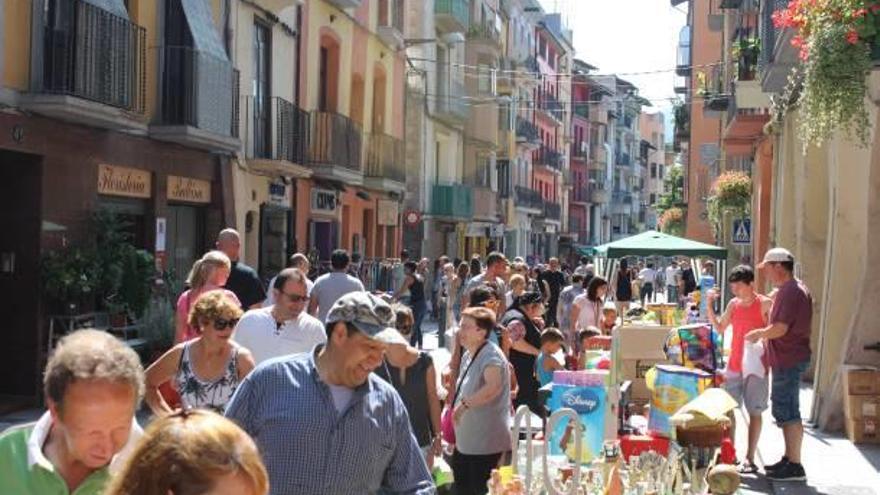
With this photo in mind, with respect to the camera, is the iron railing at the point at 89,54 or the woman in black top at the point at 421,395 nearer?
the woman in black top at the point at 421,395

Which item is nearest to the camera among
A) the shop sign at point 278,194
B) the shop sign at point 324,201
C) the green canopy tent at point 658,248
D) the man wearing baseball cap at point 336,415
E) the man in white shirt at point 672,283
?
the man wearing baseball cap at point 336,415

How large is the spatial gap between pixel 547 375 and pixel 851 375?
3083mm

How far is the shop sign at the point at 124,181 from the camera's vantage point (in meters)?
15.4

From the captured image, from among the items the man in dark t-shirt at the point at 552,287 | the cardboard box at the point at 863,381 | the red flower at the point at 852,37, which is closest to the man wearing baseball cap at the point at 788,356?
the cardboard box at the point at 863,381

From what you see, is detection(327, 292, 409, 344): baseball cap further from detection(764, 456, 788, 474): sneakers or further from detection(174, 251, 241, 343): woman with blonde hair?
detection(764, 456, 788, 474): sneakers

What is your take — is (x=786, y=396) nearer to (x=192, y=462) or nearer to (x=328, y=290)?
(x=328, y=290)


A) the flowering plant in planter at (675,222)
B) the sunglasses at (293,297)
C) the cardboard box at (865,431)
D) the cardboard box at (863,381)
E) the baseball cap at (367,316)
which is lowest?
the cardboard box at (865,431)

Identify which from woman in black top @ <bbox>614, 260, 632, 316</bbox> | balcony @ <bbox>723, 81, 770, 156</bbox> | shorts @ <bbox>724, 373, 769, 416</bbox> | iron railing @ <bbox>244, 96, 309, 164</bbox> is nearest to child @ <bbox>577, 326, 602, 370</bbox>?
shorts @ <bbox>724, 373, 769, 416</bbox>

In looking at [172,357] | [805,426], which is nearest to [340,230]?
[805,426]

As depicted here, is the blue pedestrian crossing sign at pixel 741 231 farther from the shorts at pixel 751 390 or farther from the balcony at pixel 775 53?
the shorts at pixel 751 390

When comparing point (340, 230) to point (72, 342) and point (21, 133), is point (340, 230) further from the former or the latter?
point (72, 342)

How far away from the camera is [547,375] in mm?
10078

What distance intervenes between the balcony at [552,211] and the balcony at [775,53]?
51916mm

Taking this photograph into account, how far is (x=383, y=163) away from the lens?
29172 millimetres
